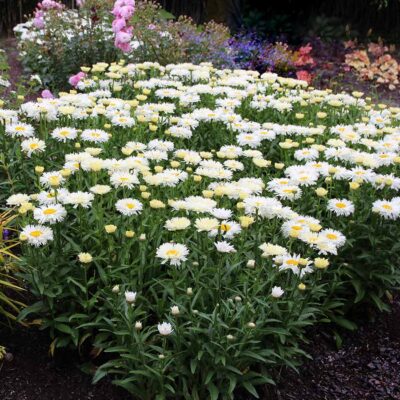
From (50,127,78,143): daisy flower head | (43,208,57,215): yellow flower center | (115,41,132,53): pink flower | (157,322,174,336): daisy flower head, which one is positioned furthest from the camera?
(115,41,132,53): pink flower

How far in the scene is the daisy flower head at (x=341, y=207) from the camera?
3102 mm

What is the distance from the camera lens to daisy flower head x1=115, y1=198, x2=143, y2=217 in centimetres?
283

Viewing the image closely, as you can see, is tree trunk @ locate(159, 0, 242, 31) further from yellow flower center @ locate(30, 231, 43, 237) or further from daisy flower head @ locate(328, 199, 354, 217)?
yellow flower center @ locate(30, 231, 43, 237)

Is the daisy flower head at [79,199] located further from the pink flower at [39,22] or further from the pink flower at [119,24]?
the pink flower at [39,22]

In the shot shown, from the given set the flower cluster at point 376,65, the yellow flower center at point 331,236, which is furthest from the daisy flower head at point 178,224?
the flower cluster at point 376,65

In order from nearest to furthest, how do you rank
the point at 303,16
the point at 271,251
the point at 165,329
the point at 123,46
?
the point at 165,329
the point at 271,251
the point at 123,46
the point at 303,16

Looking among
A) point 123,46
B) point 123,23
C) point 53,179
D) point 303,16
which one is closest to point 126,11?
point 123,23

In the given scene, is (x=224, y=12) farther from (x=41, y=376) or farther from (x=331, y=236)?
(x=41, y=376)

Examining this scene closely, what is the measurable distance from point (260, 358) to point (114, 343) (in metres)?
0.70

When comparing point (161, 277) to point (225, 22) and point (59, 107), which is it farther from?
point (225, 22)

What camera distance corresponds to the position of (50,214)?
2771mm

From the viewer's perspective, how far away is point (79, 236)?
2945mm

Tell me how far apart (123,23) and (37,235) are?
4.01 m

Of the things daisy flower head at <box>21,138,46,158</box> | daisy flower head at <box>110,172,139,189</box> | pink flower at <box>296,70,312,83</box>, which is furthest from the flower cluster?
daisy flower head at <box>110,172,139,189</box>
